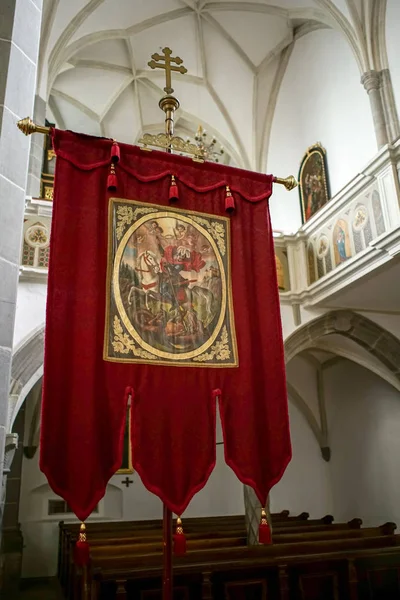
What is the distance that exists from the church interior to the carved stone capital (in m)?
0.02

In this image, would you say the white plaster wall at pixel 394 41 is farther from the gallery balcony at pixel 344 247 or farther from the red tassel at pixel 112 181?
the red tassel at pixel 112 181

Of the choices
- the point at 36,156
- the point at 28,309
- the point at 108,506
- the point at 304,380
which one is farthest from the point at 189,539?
the point at 36,156

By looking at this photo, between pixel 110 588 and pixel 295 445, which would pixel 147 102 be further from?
pixel 110 588

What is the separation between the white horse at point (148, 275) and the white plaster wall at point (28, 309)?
429 cm

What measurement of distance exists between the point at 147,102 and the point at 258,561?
1005 cm

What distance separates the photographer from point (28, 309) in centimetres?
736

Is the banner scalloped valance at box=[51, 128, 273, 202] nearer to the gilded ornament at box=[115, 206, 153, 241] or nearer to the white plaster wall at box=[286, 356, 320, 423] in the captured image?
the gilded ornament at box=[115, 206, 153, 241]

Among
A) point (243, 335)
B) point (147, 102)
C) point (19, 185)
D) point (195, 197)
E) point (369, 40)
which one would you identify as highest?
point (147, 102)

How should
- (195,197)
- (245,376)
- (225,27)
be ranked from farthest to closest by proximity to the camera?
1. (225,27)
2. (195,197)
3. (245,376)

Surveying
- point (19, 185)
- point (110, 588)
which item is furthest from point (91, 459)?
A: point (110, 588)

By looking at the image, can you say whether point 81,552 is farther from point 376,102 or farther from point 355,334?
point 376,102

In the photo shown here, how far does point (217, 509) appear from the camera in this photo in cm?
1229

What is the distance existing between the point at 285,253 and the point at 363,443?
4.98m

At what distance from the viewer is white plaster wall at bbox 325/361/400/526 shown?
10.6m
